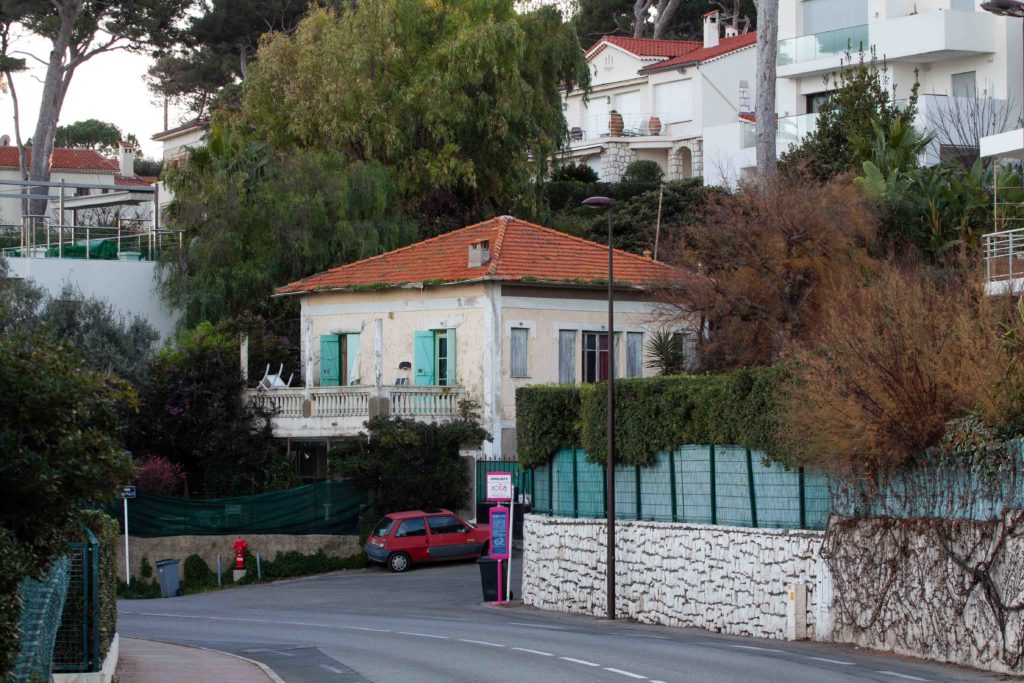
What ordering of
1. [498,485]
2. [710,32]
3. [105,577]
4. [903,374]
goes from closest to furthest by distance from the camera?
[105,577] < [903,374] < [498,485] < [710,32]

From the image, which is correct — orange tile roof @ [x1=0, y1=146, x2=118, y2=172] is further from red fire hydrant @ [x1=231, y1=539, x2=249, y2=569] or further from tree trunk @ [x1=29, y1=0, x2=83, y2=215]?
red fire hydrant @ [x1=231, y1=539, x2=249, y2=569]

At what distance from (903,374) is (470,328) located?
71.8 feet

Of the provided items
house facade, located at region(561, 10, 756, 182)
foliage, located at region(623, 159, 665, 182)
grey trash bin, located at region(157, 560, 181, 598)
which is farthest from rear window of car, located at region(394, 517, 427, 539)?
foliage, located at region(623, 159, 665, 182)

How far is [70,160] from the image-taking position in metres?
91.8

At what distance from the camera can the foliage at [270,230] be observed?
4878cm

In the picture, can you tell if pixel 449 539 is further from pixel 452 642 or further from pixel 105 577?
pixel 105 577

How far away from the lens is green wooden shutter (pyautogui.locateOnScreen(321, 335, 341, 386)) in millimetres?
46156

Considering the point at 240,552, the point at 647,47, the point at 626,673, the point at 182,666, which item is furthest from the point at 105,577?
the point at 647,47

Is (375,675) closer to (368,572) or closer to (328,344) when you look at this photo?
(368,572)

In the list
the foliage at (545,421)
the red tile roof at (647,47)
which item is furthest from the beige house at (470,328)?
the red tile roof at (647,47)

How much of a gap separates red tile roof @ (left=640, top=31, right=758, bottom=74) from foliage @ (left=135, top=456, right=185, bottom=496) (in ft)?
119

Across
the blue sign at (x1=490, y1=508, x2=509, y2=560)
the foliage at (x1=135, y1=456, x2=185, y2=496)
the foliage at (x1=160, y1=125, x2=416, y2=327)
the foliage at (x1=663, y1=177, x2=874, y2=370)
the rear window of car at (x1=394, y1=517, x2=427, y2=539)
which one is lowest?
the rear window of car at (x1=394, y1=517, x2=427, y2=539)

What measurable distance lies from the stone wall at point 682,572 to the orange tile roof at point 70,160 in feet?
210

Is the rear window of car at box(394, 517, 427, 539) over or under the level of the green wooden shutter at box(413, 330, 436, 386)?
under
